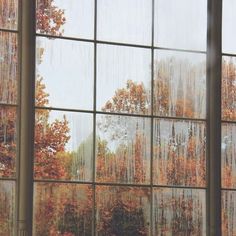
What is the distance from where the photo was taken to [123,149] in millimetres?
5305

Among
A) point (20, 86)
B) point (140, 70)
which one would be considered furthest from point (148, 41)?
point (20, 86)

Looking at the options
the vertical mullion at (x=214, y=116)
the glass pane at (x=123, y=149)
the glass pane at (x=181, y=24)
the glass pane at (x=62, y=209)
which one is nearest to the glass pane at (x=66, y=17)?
the glass pane at (x=181, y=24)

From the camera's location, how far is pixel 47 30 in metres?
5.14

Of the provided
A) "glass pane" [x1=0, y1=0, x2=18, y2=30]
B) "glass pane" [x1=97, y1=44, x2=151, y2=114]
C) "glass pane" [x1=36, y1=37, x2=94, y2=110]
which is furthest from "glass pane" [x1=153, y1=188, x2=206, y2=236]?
"glass pane" [x1=0, y1=0, x2=18, y2=30]

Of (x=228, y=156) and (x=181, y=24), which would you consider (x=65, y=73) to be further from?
(x=228, y=156)

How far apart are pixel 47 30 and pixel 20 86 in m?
0.50

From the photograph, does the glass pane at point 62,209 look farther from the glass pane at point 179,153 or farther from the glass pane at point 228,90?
the glass pane at point 228,90

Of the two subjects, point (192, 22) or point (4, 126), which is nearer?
point (4, 126)

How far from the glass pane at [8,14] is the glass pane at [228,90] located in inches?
72.4

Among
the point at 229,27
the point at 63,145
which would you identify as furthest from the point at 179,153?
the point at 229,27

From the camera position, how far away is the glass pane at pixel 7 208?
4.82 m

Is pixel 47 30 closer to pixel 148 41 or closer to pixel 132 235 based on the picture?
pixel 148 41

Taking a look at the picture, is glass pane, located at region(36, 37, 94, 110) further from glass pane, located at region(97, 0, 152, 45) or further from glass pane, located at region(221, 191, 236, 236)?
glass pane, located at region(221, 191, 236, 236)

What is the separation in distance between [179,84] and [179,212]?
1047 mm
